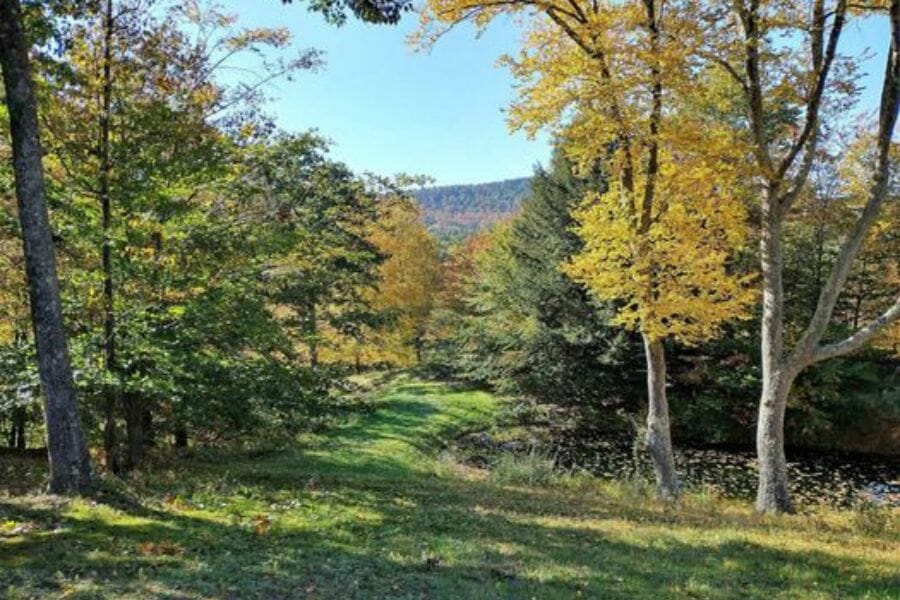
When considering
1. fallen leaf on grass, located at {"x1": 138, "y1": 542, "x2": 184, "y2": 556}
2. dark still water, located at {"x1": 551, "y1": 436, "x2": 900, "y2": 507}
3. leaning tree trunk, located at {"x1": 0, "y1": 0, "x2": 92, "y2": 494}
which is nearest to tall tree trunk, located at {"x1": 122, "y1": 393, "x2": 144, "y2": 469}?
leaning tree trunk, located at {"x1": 0, "y1": 0, "x2": 92, "y2": 494}

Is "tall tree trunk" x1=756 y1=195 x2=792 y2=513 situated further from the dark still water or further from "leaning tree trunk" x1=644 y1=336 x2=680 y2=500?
the dark still water

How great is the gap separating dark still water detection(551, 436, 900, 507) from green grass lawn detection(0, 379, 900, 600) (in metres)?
6.48

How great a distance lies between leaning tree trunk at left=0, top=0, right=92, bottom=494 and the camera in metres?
6.34

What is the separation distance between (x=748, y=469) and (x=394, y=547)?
16648 millimetres

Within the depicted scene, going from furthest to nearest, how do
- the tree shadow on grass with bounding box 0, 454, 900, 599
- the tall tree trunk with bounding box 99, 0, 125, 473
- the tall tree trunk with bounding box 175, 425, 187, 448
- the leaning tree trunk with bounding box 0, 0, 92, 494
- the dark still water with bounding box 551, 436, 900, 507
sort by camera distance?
the dark still water with bounding box 551, 436, 900, 507, the tall tree trunk with bounding box 175, 425, 187, 448, the tall tree trunk with bounding box 99, 0, 125, 473, the leaning tree trunk with bounding box 0, 0, 92, 494, the tree shadow on grass with bounding box 0, 454, 900, 599

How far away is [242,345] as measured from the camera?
1130 centimetres

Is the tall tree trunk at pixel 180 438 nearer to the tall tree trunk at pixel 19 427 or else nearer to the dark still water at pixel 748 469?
the tall tree trunk at pixel 19 427

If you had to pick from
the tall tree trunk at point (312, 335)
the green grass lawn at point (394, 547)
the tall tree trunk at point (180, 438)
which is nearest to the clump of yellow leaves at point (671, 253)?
the green grass lawn at point (394, 547)

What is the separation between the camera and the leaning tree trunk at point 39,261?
20.8 ft

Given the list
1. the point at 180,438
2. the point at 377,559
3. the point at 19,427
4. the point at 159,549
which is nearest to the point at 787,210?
the point at 377,559

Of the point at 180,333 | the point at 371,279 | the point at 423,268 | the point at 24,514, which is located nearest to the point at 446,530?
the point at 24,514

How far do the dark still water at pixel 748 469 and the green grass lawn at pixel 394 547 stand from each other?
21.3 ft

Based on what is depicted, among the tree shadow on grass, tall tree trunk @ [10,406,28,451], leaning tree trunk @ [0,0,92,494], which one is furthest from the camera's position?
tall tree trunk @ [10,406,28,451]

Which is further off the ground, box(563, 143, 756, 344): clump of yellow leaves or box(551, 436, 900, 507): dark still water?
box(563, 143, 756, 344): clump of yellow leaves
